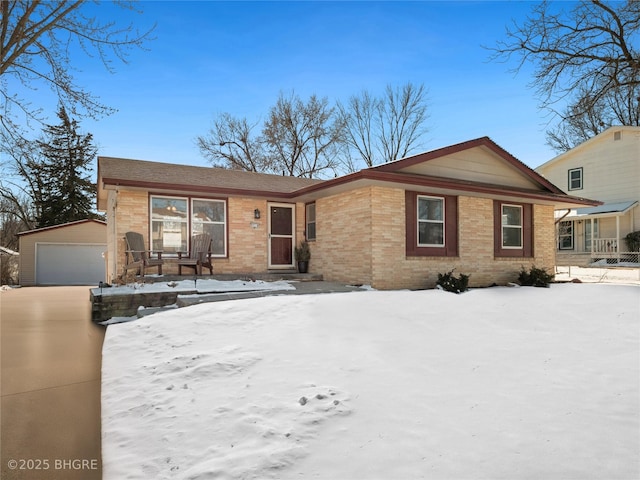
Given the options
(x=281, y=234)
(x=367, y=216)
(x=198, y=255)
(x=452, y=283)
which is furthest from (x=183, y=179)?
(x=452, y=283)

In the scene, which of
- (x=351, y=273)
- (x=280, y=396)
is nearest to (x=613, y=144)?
(x=351, y=273)

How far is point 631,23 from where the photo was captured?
37.2ft

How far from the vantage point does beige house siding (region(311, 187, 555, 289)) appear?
9.36 m

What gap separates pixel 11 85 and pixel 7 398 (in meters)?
7.54

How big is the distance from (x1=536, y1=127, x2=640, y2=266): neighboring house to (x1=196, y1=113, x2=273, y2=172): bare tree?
18.9 metres

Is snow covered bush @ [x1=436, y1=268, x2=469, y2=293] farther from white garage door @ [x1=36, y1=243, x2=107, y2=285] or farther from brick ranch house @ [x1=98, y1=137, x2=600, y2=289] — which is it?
white garage door @ [x1=36, y1=243, x2=107, y2=285]

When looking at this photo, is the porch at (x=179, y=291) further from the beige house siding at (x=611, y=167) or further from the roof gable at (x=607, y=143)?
the roof gable at (x=607, y=143)

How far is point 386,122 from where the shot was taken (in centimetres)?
2694

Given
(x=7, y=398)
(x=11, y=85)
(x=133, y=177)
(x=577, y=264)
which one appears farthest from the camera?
(x=577, y=264)

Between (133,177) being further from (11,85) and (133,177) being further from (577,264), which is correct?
(577,264)

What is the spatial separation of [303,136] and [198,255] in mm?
18683

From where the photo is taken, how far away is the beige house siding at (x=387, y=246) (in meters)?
9.36

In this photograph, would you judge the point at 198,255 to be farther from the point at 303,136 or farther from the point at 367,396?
the point at 303,136

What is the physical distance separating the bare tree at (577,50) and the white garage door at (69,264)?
20.2 meters
